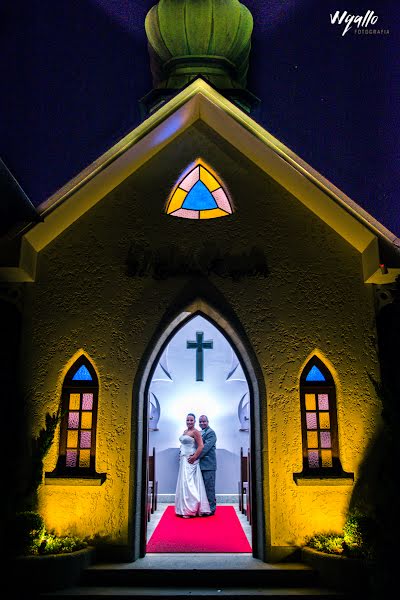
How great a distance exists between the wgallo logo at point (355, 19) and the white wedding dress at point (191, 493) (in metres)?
12.1

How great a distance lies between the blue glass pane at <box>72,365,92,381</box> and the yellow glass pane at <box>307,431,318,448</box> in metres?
3.50

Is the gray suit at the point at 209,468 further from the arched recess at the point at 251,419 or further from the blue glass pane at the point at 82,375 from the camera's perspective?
the blue glass pane at the point at 82,375

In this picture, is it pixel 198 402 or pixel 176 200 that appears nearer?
pixel 176 200

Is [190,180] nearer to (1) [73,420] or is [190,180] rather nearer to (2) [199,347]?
(1) [73,420]

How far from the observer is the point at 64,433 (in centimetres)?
845

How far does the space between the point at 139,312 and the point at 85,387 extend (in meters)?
1.43

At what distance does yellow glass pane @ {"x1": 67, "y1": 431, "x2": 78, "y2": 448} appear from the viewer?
8.45 metres

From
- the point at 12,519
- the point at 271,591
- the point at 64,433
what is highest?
the point at 64,433

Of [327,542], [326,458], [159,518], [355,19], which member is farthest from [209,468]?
[355,19]

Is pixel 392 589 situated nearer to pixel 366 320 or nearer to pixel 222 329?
pixel 366 320

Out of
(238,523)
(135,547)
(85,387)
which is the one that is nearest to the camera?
(135,547)

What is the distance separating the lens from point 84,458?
8.42m

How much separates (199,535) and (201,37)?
31.9 feet

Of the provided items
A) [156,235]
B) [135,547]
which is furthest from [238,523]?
[156,235]
